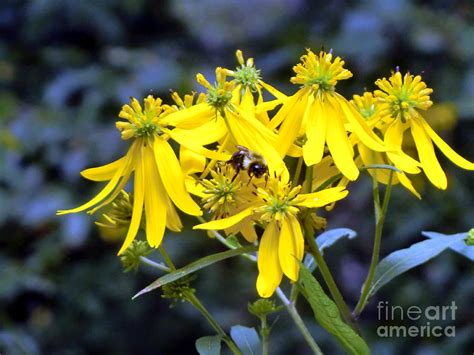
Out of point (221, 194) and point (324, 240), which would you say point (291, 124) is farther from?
point (324, 240)

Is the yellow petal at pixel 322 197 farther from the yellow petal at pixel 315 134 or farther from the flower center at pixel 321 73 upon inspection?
the flower center at pixel 321 73

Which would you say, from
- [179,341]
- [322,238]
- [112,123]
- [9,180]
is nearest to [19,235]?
[9,180]

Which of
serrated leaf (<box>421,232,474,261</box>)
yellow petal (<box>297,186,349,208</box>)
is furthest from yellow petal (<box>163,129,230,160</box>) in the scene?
serrated leaf (<box>421,232,474,261</box>)

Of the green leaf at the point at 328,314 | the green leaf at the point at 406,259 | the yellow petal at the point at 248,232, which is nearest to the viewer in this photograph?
the green leaf at the point at 328,314

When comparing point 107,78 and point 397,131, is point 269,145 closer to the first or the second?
point 397,131

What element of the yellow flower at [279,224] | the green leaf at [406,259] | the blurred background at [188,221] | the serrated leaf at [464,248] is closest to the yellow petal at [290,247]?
the yellow flower at [279,224]

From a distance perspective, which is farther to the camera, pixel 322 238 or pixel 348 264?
pixel 348 264
